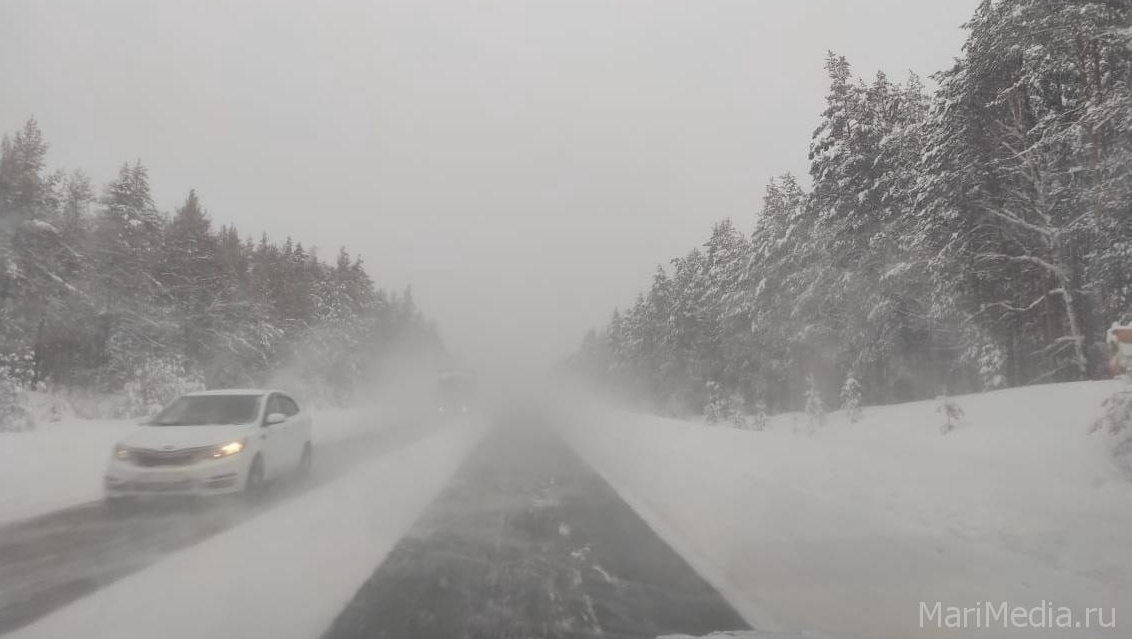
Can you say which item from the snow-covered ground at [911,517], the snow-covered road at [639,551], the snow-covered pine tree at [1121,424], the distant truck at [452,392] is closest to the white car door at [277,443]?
the snow-covered road at [639,551]

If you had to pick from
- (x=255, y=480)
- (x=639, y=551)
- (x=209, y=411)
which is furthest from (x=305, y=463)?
(x=639, y=551)

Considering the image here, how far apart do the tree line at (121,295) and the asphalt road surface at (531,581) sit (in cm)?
2379

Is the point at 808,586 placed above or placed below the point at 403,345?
below

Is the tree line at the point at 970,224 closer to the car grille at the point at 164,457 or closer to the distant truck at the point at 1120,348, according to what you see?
the distant truck at the point at 1120,348

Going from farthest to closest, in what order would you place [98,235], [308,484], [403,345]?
[403,345]
[98,235]
[308,484]

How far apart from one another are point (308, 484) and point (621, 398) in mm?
63742

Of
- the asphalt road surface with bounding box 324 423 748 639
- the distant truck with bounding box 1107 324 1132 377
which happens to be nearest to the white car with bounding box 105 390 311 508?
the asphalt road surface with bounding box 324 423 748 639

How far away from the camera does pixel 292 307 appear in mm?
45844

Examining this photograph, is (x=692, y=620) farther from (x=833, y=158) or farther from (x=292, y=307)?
(x=292, y=307)

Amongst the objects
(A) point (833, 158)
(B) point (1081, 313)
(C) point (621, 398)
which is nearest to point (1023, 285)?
(B) point (1081, 313)

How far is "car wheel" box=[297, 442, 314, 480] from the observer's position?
11047 mm

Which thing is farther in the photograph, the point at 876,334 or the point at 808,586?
the point at 876,334

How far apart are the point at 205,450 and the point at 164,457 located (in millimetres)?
452

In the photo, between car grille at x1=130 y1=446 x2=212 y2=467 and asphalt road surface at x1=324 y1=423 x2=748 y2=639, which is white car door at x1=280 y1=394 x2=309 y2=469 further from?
asphalt road surface at x1=324 y1=423 x2=748 y2=639
